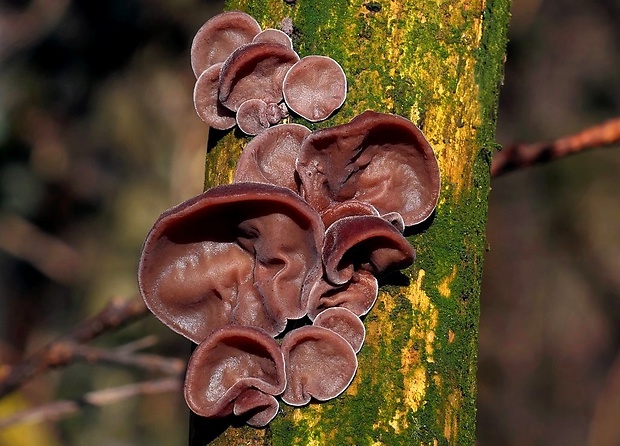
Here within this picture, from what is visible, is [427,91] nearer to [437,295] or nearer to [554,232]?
[437,295]

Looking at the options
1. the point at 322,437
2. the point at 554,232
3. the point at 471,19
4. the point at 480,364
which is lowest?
the point at 322,437

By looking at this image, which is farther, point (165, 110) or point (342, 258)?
point (165, 110)

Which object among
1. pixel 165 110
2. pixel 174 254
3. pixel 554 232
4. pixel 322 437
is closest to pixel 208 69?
pixel 174 254

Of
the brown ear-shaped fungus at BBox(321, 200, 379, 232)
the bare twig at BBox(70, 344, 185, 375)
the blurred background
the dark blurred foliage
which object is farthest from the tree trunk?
the dark blurred foliage

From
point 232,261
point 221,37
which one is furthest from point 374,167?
point 221,37

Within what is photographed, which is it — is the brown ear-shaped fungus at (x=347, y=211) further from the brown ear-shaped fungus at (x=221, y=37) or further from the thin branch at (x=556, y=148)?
the thin branch at (x=556, y=148)

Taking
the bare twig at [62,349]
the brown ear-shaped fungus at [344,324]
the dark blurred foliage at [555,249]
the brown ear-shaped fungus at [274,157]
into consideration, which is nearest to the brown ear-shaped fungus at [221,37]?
the brown ear-shaped fungus at [274,157]
